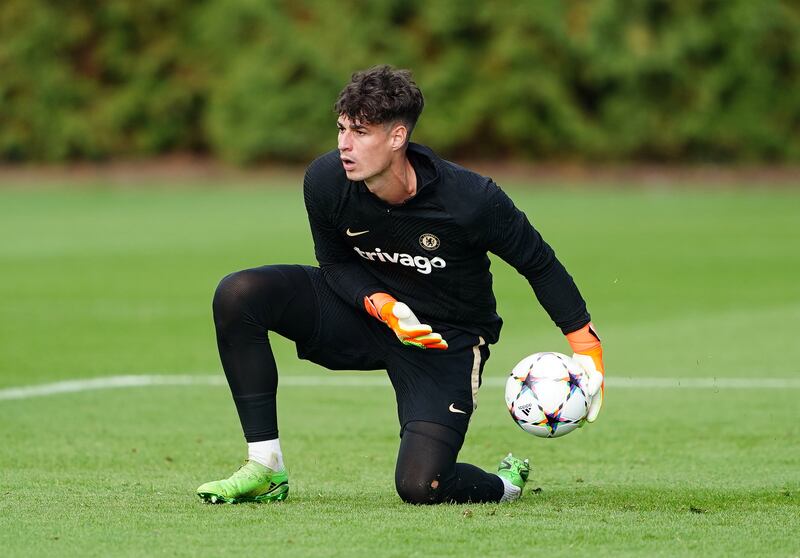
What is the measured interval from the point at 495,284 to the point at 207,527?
11.8 m

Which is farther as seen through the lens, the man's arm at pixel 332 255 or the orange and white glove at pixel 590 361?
the man's arm at pixel 332 255

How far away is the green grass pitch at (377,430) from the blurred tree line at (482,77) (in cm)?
1692

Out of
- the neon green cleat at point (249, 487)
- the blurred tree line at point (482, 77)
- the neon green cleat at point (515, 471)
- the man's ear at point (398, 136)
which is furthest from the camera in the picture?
the blurred tree line at point (482, 77)

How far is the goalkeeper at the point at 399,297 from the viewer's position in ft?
19.8

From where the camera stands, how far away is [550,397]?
6.12 m

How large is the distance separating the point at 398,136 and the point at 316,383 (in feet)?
14.9

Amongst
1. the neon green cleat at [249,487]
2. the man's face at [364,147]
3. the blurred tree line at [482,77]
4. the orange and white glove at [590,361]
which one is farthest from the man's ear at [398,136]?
the blurred tree line at [482,77]

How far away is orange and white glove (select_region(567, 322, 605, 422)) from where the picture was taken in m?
6.11

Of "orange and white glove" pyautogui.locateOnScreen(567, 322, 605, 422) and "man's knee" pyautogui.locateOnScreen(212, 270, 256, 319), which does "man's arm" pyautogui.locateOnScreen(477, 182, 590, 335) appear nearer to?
"orange and white glove" pyautogui.locateOnScreen(567, 322, 605, 422)

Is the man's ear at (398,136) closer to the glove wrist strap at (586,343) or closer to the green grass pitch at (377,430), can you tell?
the glove wrist strap at (586,343)

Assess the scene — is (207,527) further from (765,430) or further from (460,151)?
(460,151)

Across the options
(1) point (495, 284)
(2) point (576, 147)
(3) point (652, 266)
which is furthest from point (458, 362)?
(2) point (576, 147)

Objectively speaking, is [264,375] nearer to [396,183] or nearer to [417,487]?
[417,487]

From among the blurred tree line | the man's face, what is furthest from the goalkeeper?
the blurred tree line
